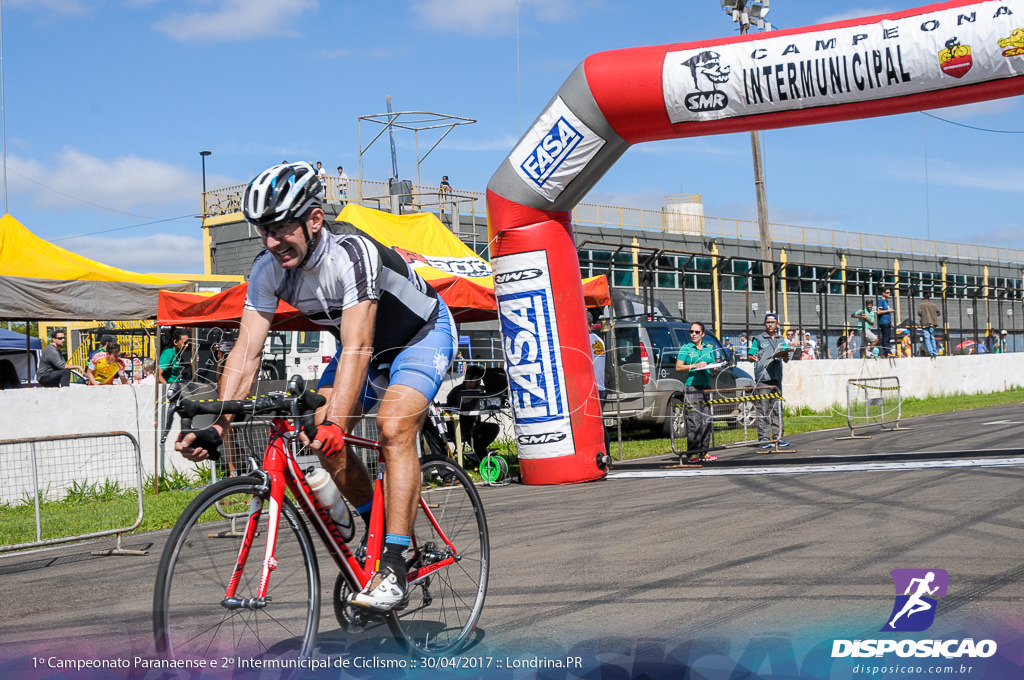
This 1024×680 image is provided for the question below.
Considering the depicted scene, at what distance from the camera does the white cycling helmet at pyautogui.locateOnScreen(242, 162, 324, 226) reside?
156 inches

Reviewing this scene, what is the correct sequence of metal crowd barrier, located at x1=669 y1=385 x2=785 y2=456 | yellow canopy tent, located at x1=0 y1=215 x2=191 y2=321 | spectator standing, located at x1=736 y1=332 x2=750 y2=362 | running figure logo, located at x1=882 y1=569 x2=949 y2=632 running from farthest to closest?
spectator standing, located at x1=736 y1=332 x2=750 y2=362
metal crowd barrier, located at x1=669 y1=385 x2=785 y2=456
yellow canopy tent, located at x1=0 y1=215 x2=191 y2=321
running figure logo, located at x1=882 y1=569 x2=949 y2=632

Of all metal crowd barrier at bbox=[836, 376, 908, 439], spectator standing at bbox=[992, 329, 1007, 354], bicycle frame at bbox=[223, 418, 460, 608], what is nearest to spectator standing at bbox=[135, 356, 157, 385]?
bicycle frame at bbox=[223, 418, 460, 608]

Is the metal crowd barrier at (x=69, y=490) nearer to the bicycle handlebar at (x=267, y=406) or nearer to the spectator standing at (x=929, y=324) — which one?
the bicycle handlebar at (x=267, y=406)

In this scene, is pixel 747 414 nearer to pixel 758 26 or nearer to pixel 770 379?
pixel 770 379

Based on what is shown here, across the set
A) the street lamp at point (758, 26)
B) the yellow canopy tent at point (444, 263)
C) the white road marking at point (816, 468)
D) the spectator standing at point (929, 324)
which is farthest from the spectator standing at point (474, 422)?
the spectator standing at point (929, 324)

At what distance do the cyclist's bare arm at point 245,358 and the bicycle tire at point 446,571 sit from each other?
2.92ft

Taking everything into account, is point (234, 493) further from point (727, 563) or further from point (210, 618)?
point (727, 563)

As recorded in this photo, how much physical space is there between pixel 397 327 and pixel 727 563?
3073 mm

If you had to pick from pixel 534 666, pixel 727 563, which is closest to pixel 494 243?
pixel 727 563

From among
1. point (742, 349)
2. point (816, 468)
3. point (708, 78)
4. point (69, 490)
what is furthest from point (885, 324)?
point (69, 490)

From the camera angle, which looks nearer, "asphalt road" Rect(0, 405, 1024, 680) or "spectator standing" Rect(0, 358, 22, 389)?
"asphalt road" Rect(0, 405, 1024, 680)

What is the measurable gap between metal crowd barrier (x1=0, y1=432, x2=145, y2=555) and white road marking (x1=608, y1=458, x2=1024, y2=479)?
5.49m

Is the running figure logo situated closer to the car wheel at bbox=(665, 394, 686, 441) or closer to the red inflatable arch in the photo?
the red inflatable arch

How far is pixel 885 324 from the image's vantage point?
85.6ft
